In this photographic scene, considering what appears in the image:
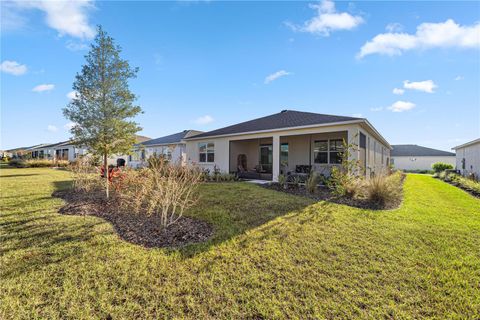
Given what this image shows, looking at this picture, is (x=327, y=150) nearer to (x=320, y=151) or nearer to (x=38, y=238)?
(x=320, y=151)

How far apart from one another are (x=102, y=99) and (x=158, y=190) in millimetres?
9808

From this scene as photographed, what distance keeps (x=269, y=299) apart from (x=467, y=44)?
1410 cm

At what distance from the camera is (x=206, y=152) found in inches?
671

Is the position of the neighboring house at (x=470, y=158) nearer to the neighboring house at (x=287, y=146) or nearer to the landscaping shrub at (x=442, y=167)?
the landscaping shrub at (x=442, y=167)

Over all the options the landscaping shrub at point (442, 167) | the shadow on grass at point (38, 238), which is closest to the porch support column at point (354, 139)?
the shadow on grass at point (38, 238)

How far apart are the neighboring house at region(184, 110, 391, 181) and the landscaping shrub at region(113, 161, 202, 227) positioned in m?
6.74

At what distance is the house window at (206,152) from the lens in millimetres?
16656

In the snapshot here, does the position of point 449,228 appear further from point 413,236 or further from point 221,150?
point 221,150

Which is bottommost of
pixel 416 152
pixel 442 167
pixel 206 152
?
pixel 442 167

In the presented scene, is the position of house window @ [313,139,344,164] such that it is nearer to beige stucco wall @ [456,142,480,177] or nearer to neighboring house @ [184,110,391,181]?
neighboring house @ [184,110,391,181]

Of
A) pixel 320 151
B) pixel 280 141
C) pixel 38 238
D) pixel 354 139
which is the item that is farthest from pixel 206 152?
pixel 38 238

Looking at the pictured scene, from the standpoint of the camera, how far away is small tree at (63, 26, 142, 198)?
464 inches

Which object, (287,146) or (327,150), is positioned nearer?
(327,150)

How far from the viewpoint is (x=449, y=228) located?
5344 millimetres
